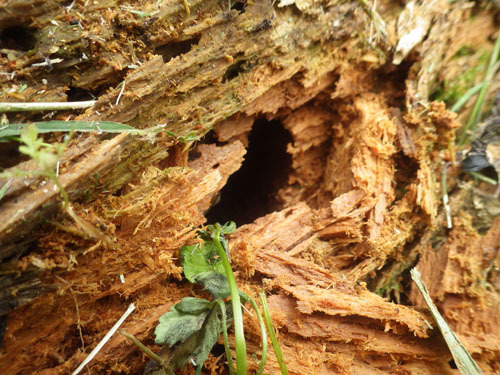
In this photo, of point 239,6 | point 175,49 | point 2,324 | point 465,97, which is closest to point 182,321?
point 2,324

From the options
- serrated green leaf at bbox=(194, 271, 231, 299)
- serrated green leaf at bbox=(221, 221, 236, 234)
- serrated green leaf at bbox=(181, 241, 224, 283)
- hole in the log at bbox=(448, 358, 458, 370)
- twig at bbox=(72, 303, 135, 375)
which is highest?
serrated green leaf at bbox=(221, 221, 236, 234)

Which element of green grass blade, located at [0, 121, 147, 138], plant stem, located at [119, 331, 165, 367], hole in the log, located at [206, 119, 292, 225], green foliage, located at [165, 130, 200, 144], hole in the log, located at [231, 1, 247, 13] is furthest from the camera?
hole in the log, located at [206, 119, 292, 225]

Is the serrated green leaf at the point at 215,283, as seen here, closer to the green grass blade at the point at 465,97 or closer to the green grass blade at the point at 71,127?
the green grass blade at the point at 71,127

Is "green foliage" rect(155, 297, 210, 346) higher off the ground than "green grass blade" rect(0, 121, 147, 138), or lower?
lower

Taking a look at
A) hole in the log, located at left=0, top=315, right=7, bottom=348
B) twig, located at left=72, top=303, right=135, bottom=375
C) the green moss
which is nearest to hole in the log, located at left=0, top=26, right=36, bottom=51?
hole in the log, located at left=0, top=315, right=7, bottom=348

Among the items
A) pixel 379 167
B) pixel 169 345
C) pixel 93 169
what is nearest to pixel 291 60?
pixel 379 167

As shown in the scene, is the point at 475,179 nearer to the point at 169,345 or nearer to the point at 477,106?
the point at 477,106

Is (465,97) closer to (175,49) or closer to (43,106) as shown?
(175,49)

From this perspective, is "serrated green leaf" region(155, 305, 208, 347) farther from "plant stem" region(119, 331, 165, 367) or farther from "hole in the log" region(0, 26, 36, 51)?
"hole in the log" region(0, 26, 36, 51)
